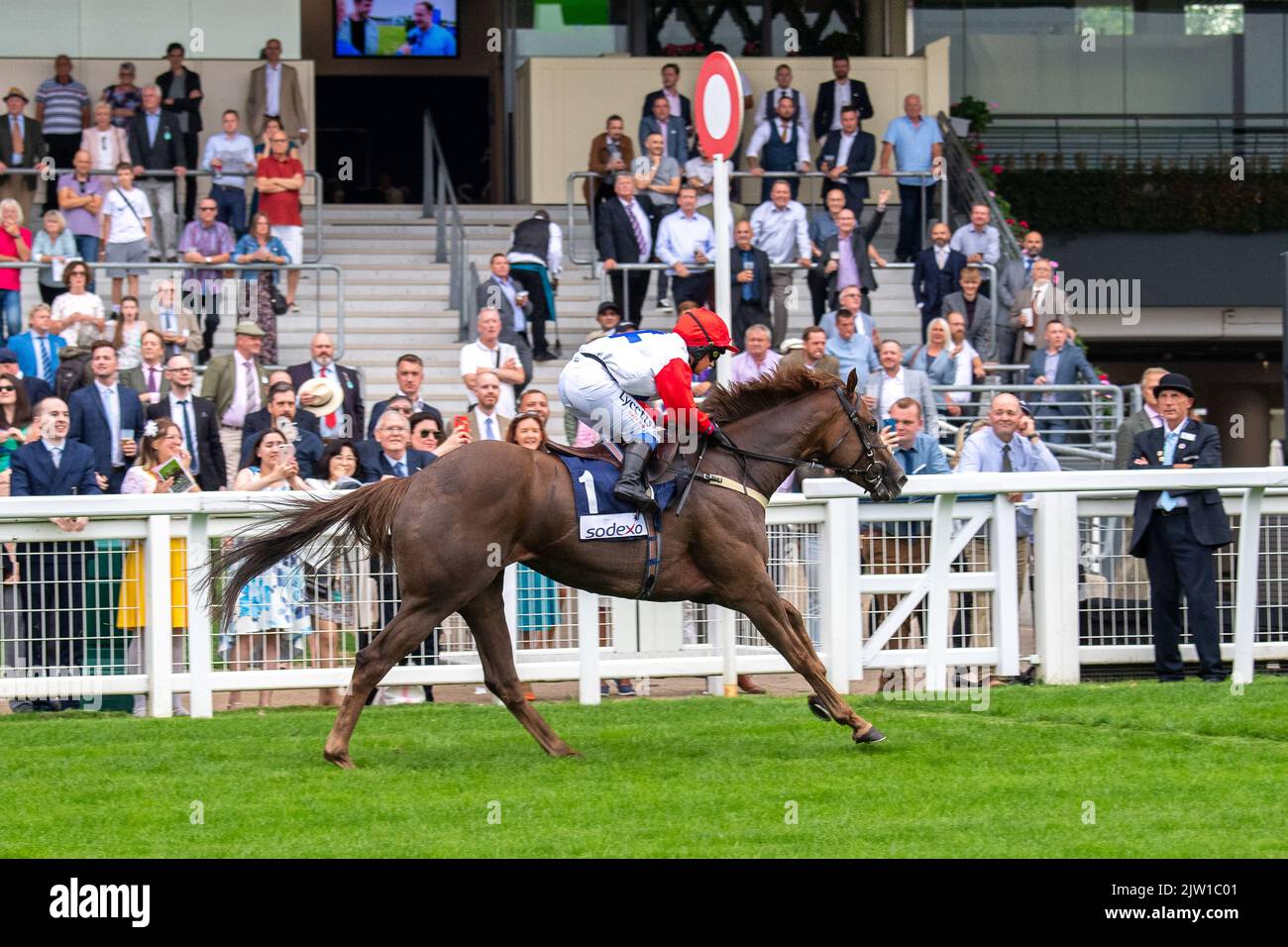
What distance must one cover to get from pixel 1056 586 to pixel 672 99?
843 cm

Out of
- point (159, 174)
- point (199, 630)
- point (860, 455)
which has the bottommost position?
point (199, 630)

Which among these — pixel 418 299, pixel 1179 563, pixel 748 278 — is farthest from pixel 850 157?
pixel 1179 563

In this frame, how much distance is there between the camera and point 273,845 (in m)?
6.12

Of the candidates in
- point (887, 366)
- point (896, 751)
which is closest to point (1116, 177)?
point (887, 366)

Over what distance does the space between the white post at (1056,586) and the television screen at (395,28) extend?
11808mm

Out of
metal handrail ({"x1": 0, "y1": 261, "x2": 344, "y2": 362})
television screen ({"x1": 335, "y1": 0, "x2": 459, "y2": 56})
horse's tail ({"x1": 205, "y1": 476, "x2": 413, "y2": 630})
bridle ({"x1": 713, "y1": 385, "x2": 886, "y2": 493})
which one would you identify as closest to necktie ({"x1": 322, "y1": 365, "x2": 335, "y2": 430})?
metal handrail ({"x1": 0, "y1": 261, "x2": 344, "y2": 362})

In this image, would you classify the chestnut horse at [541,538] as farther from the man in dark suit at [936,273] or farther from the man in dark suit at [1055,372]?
the man in dark suit at [936,273]

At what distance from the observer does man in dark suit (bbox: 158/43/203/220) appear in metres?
16.8

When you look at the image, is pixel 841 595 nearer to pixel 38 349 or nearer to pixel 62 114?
pixel 38 349

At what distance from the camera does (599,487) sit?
7.99 meters

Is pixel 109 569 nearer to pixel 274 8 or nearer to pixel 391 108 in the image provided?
pixel 274 8

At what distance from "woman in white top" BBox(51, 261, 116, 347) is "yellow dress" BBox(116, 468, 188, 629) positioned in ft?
13.7

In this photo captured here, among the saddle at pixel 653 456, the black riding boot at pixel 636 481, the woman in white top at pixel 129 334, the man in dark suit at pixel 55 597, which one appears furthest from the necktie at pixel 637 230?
the black riding boot at pixel 636 481
